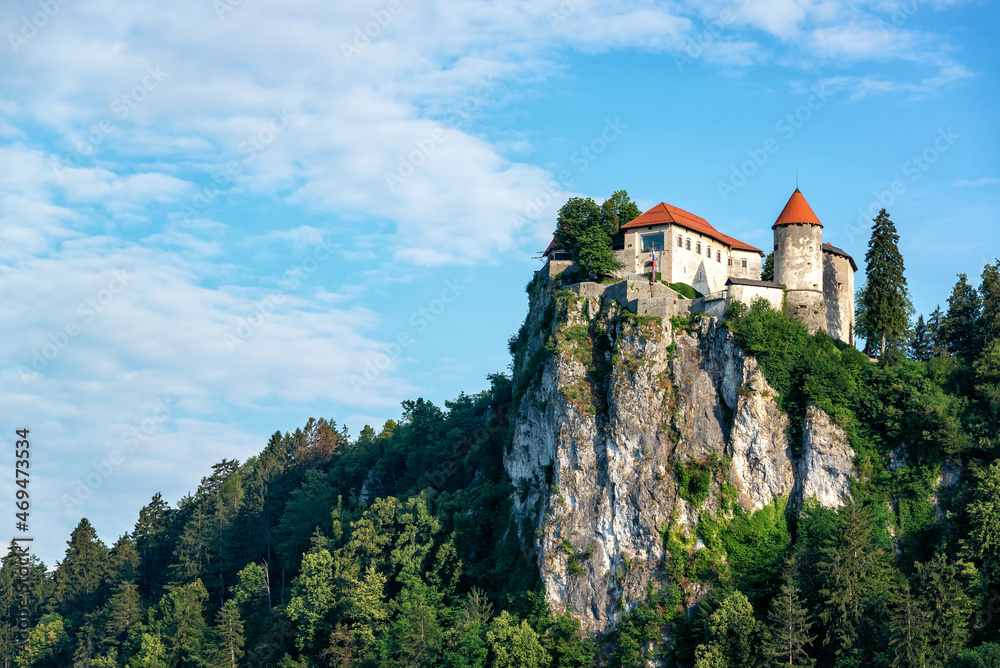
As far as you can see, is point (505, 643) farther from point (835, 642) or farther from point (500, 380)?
point (500, 380)

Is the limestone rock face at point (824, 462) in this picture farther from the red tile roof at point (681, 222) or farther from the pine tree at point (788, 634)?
the red tile roof at point (681, 222)

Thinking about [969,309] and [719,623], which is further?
[969,309]

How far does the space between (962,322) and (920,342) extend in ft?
18.1

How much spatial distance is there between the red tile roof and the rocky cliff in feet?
23.9

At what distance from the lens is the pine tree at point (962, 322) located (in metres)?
77.8

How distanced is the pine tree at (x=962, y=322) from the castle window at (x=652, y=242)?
65.1 feet

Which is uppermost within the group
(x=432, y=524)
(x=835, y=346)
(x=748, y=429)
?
(x=835, y=346)

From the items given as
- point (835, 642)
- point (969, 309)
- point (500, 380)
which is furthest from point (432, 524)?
point (969, 309)

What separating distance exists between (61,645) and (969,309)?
80.5m

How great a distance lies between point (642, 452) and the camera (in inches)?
2906

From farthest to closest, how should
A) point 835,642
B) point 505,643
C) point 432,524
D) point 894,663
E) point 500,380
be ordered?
point 500,380 → point 432,524 → point 505,643 → point 835,642 → point 894,663

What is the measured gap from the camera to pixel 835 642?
64.8m

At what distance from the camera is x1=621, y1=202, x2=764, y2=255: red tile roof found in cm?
8094

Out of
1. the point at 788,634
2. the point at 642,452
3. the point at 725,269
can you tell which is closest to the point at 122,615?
the point at 642,452
